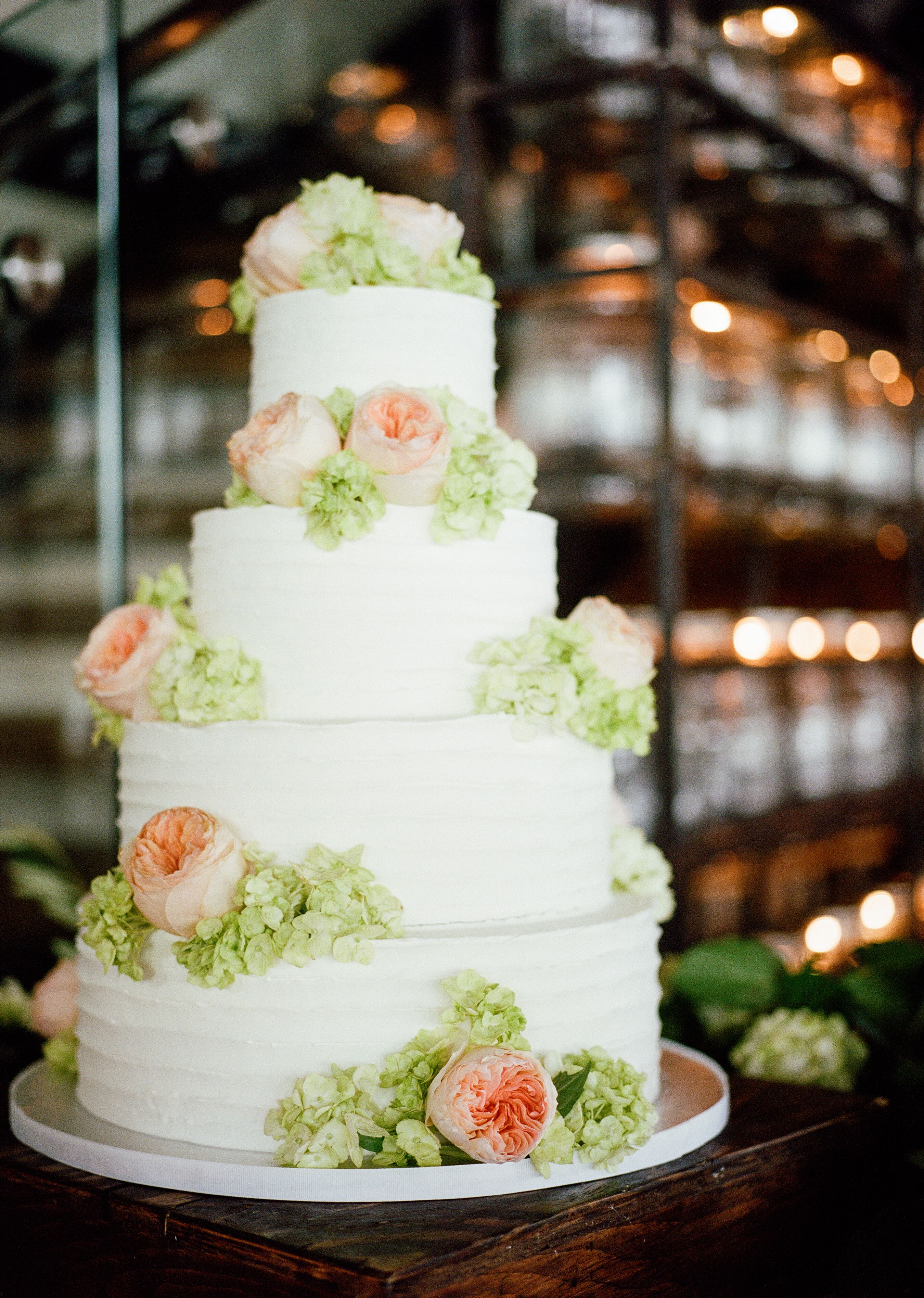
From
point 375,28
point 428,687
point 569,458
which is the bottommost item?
point 428,687

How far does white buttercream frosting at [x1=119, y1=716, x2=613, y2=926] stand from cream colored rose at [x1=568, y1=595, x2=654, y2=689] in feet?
0.36

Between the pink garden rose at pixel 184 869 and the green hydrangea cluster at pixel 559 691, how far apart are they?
32 cm

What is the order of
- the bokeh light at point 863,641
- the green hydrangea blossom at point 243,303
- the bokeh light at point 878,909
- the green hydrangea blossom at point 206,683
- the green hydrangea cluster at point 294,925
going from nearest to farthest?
the green hydrangea cluster at point 294,925
the green hydrangea blossom at point 206,683
the green hydrangea blossom at point 243,303
the bokeh light at point 878,909
the bokeh light at point 863,641

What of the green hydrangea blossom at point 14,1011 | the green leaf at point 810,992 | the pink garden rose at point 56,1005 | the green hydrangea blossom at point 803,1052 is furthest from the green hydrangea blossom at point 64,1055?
the green leaf at point 810,992

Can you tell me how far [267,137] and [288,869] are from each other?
3.36 m

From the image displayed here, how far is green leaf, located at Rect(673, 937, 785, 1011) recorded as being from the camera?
2.07 metres

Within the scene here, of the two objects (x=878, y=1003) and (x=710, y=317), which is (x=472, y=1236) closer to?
(x=878, y=1003)

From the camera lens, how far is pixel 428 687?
4.89 feet

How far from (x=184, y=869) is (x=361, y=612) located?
33 cm

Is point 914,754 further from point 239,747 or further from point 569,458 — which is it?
point 239,747

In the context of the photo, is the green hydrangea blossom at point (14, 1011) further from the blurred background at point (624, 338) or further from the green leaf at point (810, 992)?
Answer: the green leaf at point (810, 992)

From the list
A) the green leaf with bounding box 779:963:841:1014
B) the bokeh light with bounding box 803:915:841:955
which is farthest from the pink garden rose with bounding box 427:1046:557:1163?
the bokeh light with bounding box 803:915:841:955

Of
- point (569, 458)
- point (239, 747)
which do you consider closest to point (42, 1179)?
point (239, 747)

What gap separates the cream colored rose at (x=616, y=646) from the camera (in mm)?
1557
